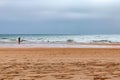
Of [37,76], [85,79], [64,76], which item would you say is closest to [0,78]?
[37,76]

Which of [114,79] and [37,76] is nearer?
[114,79]

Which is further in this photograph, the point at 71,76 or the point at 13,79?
the point at 71,76

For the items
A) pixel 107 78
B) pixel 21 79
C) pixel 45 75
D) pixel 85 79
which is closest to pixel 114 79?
pixel 107 78

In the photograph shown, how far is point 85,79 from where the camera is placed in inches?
271

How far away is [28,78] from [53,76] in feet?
2.38

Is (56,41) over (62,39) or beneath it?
beneath

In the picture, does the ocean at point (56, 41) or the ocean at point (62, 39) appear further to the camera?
the ocean at point (62, 39)

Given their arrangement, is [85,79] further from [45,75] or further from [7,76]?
[7,76]

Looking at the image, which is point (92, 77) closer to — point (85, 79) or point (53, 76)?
point (85, 79)

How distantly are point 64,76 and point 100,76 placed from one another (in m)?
0.98

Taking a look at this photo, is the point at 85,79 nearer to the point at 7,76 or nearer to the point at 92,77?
the point at 92,77

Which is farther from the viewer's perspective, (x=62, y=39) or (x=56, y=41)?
(x=62, y=39)

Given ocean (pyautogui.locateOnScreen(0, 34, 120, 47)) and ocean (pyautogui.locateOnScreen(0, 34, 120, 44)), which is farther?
ocean (pyautogui.locateOnScreen(0, 34, 120, 44))

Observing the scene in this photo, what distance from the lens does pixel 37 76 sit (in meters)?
7.38
